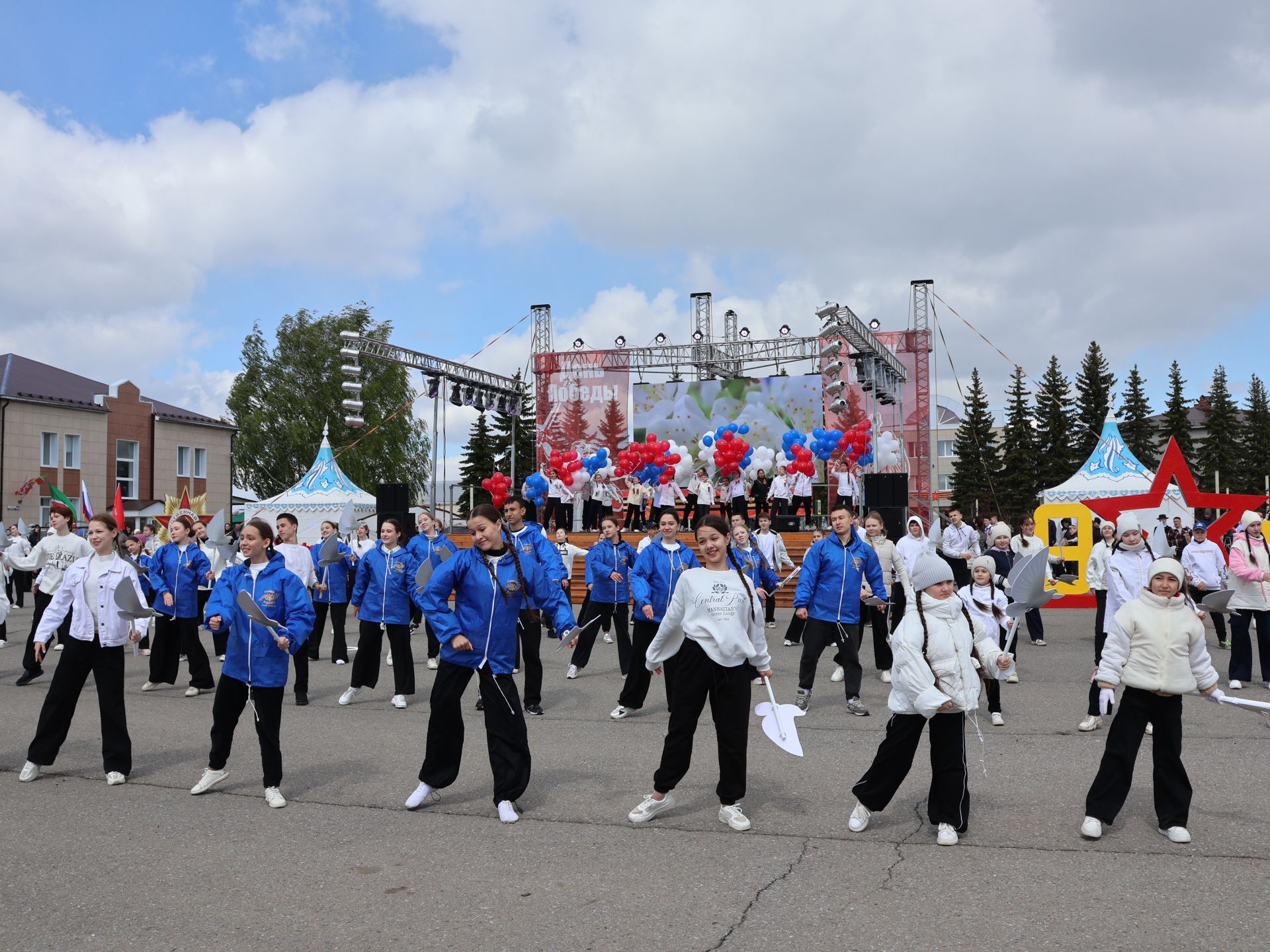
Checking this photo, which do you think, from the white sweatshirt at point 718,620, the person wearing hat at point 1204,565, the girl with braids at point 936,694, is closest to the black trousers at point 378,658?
the white sweatshirt at point 718,620

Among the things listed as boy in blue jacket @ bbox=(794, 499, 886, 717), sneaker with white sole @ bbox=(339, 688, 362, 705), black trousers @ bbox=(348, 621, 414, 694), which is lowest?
sneaker with white sole @ bbox=(339, 688, 362, 705)

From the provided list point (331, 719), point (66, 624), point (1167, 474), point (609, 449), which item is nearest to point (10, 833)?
point (66, 624)

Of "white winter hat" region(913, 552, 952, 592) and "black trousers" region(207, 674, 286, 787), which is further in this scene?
"black trousers" region(207, 674, 286, 787)

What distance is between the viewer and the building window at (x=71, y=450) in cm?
3962

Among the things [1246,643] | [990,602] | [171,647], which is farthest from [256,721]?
[1246,643]

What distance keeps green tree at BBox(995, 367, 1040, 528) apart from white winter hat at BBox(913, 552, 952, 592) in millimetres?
49408

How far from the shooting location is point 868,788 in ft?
17.7

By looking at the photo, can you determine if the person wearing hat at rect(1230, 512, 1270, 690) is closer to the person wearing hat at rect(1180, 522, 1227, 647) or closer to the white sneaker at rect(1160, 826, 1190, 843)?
the person wearing hat at rect(1180, 522, 1227, 647)

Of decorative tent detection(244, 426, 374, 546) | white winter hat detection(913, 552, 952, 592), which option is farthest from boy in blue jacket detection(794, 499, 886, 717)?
decorative tent detection(244, 426, 374, 546)

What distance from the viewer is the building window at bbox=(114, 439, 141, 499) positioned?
42.0 metres

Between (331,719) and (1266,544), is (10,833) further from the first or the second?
(1266,544)

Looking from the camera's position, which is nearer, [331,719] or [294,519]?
[331,719]

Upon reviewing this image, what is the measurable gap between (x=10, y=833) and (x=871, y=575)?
22.5 ft

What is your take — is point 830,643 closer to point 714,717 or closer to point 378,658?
point 714,717
